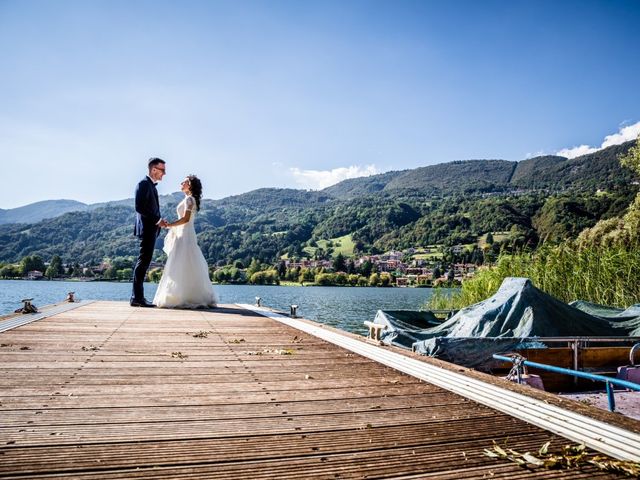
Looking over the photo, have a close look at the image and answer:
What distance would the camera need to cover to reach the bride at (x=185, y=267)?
8.44 meters

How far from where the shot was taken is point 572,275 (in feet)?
41.7

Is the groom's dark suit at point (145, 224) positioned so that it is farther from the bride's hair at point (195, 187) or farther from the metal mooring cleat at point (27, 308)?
the metal mooring cleat at point (27, 308)

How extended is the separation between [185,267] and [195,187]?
4.93 feet

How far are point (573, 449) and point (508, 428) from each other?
0.33m

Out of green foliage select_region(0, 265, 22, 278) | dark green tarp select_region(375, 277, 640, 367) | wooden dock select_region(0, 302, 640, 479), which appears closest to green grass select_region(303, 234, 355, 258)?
green foliage select_region(0, 265, 22, 278)

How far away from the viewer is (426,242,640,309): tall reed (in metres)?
11.9

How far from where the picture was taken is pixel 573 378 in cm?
773

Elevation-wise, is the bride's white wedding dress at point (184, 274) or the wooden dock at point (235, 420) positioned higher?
the bride's white wedding dress at point (184, 274)

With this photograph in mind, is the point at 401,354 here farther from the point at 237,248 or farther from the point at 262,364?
the point at 237,248

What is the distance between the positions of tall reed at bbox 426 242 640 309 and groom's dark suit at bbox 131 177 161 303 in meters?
9.72

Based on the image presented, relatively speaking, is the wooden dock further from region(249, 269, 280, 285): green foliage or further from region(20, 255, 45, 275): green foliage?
region(20, 255, 45, 275): green foliage

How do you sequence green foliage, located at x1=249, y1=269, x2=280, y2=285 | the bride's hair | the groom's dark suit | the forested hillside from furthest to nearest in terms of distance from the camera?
green foliage, located at x1=249, y1=269, x2=280, y2=285 → the forested hillside → the bride's hair → the groom's dark suit

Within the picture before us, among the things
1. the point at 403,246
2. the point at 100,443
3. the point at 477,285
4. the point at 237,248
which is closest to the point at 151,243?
the point at 100,443

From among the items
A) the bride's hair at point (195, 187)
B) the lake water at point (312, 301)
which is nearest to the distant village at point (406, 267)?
the lake water at point (312, 301)
